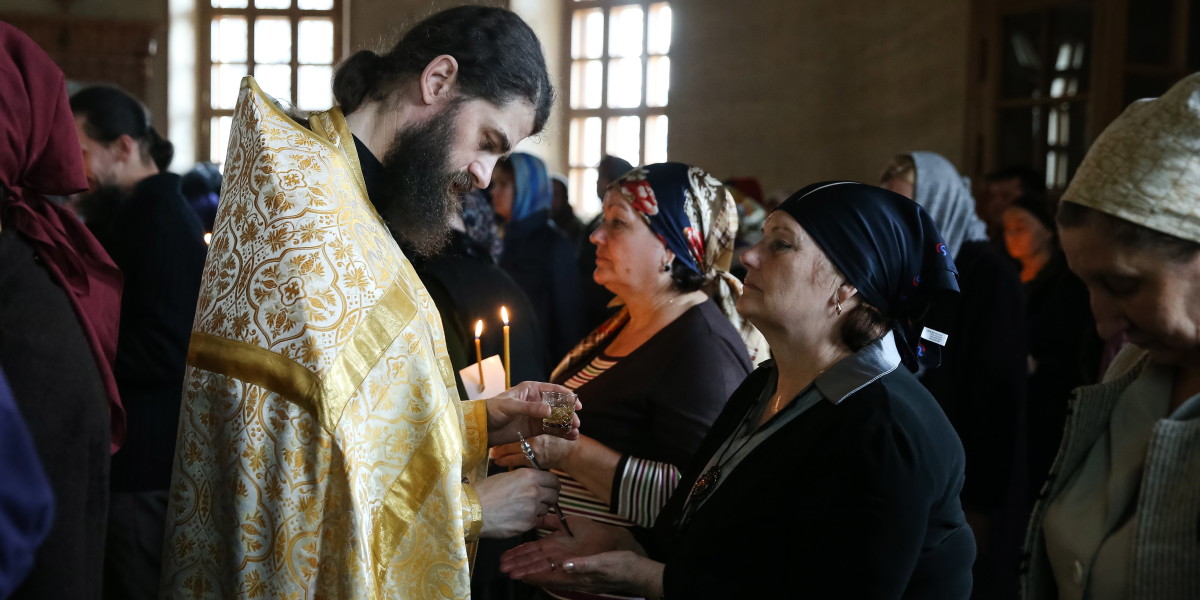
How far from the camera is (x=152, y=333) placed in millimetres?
3037

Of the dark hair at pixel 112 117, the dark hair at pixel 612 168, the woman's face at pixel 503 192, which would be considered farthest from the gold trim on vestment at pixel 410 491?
the woman's face at pixel 503 192

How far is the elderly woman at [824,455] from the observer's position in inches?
72.4

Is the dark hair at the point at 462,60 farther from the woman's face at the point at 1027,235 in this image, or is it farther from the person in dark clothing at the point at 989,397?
the woman's face at the point at 1027,235

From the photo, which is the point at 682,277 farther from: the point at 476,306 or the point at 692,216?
the point at 476,306

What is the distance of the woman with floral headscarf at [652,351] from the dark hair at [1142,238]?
127cm

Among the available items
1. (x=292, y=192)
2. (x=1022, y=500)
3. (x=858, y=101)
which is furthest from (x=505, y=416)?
(x=858, y=101)

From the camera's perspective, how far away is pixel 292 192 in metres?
1.67

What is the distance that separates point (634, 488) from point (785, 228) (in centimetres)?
82

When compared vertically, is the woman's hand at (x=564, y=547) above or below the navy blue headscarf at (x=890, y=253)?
below

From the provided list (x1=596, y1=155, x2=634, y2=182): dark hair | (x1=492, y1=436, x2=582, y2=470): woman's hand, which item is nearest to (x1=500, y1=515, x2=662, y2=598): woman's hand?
(x1=492, y1=436, x2=582, y2=470): woman's hand

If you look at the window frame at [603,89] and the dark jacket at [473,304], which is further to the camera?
the window frame at [603,89]

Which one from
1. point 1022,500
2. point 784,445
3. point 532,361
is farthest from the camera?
point 1022,500

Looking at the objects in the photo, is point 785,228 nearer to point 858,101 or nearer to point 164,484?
point 164,484

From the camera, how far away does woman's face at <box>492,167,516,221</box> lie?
240 inches
